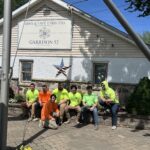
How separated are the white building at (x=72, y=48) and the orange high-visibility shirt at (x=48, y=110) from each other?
15.3 feet

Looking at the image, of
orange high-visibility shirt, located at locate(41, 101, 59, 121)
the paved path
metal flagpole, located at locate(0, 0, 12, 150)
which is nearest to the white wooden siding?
the paved path

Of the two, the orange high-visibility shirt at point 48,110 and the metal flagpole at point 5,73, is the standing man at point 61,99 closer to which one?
the orange high-visibility shirt at point 48,110

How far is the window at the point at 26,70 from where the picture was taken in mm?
20531

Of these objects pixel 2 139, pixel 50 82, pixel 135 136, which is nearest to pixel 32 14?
pixel 50 82

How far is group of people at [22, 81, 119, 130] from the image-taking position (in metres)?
13.7

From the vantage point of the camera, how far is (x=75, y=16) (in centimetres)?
1950

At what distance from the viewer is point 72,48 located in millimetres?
19500

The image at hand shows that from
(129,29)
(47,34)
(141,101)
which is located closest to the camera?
(129,29)

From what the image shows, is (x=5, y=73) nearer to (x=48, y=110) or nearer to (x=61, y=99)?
(x=48, y=110)

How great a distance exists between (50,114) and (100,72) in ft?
18.5

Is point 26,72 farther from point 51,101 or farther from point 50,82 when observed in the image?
point 51,101

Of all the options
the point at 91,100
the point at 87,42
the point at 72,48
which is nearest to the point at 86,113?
the point at 91,100

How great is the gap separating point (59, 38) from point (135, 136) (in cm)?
832

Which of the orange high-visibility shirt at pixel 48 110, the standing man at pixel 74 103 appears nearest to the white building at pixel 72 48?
the standing man at pixel 74 103
